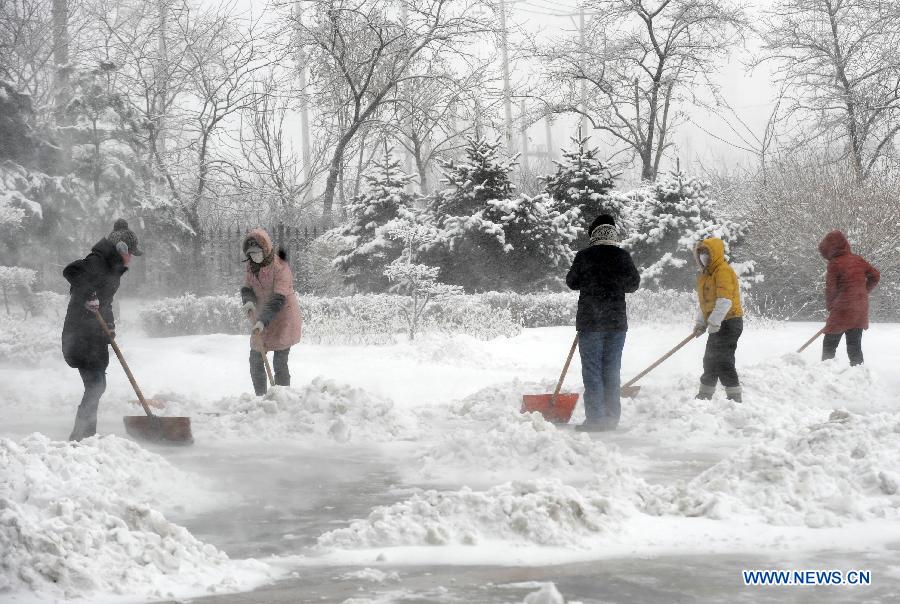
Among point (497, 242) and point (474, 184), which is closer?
point (497, 242)

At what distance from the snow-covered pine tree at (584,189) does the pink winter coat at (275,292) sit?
1250 centimetres

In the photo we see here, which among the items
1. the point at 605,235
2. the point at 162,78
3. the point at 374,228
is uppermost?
the point at 162,78

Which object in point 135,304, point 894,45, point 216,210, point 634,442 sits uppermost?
point 894,45

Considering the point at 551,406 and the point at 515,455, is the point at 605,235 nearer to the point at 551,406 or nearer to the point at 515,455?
the point at 551,406

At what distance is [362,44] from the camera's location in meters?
23.8

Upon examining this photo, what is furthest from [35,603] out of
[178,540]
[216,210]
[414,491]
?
[216,210]

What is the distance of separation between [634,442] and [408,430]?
1771 millimetres

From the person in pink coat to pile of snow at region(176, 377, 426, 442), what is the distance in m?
0.45

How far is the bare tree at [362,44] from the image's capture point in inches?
894

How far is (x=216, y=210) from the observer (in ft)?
80.9

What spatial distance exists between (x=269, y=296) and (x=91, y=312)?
67.8 inches

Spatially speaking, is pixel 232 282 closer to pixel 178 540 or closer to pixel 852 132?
pixel 852 132

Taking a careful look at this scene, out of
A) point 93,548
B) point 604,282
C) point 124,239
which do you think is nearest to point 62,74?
point 124,239

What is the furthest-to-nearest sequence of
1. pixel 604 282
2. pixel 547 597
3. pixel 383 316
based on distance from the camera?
pixel 383 316
pixel 604 282
pixel 547 597
